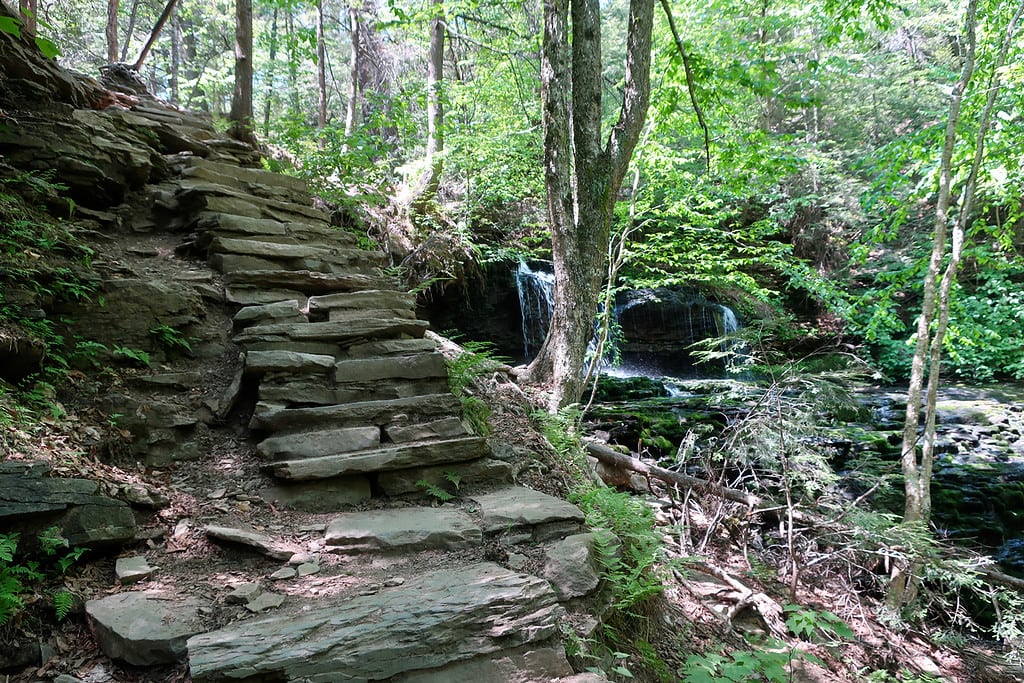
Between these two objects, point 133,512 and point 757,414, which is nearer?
point 133,512

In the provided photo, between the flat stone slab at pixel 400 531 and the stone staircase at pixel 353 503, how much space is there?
11 mm

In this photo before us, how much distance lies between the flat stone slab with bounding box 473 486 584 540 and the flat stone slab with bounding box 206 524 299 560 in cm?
109

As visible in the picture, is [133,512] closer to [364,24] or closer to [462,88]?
[462,88]

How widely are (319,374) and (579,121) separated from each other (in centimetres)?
391

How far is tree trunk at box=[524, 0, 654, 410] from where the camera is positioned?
5969 mm

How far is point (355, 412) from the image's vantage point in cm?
386

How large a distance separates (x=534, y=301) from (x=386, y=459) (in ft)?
29.9

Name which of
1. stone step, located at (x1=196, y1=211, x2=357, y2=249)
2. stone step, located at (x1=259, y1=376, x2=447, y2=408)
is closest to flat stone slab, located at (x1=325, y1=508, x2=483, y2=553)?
stone step, located at (x1=259, y1=376, x2=447, y2=408)

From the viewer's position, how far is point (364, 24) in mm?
14406

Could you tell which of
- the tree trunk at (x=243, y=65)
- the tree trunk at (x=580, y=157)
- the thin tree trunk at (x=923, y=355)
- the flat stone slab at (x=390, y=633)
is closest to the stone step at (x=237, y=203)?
the tree trunk at (x=580, y=157)

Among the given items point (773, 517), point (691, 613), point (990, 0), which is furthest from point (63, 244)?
point (990, 0)

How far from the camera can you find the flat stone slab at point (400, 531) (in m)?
3.00

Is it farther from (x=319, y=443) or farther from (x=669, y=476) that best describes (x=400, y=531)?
(x=669, y=476)

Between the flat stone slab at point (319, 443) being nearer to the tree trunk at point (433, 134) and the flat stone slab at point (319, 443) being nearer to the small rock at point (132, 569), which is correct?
the small rock at point (132, 569)
